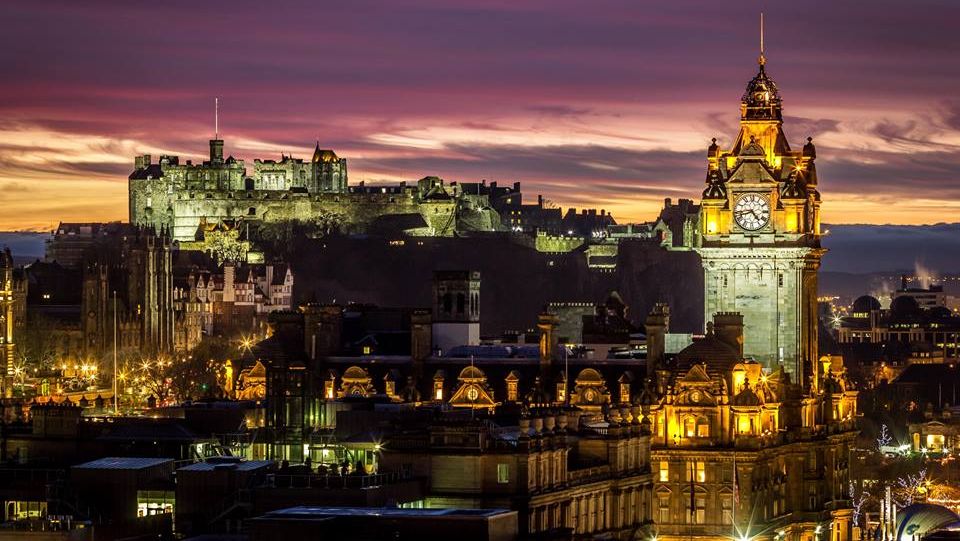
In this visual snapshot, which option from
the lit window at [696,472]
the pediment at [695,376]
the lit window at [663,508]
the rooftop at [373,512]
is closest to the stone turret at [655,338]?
the pediment at [695,376]

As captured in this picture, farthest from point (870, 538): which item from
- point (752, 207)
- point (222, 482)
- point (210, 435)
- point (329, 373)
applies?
point (222, 482)

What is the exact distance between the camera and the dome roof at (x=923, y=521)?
147 m

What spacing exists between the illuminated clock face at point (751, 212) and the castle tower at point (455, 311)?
14.8 metres

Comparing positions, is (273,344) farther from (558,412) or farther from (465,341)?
(558,412)

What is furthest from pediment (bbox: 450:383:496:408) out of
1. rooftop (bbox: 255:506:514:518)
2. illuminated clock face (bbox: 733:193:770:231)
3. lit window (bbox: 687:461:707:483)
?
rooftop (bbox: 255:506:514:518)

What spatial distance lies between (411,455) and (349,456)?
8268 mm

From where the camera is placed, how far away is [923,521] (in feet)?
490

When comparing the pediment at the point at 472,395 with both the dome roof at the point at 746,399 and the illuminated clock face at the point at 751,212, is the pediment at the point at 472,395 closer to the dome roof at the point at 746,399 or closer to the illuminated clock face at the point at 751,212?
the dome roof at the point at 746,399

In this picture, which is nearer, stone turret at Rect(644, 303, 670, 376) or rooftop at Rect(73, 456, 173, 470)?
rooftop at Rect(73, 456, 173, 470)

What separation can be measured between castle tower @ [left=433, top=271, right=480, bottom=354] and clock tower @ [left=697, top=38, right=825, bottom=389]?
1276cm

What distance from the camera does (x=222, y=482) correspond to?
122m

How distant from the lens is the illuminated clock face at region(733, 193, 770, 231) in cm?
17088

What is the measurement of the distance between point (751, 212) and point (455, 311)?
56.3 ft

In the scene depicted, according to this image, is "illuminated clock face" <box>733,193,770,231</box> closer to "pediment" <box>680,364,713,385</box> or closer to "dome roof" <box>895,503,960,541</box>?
"pediment" <box>680,364,713,385</box>
